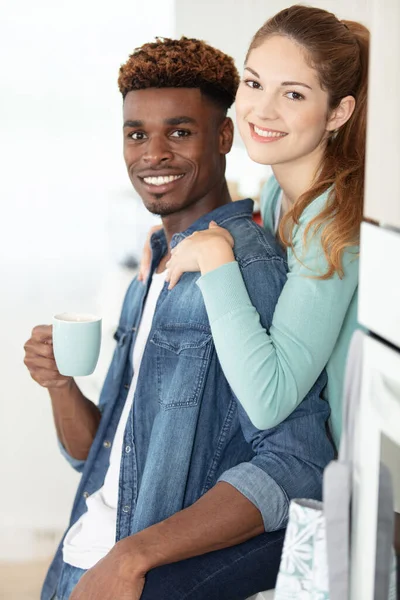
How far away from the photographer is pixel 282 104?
1481 mm

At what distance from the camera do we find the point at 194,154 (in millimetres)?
1636

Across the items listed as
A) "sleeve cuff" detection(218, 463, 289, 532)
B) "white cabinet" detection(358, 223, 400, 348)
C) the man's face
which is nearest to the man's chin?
the man's face

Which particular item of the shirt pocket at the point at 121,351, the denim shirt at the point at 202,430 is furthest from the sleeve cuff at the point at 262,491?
the shirt pocket at the point at 121,351

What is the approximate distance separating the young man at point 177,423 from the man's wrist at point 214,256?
0.18 feet

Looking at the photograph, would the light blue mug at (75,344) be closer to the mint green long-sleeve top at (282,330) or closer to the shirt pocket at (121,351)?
the shirt pocket at (121,351)

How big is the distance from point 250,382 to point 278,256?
0.96ft

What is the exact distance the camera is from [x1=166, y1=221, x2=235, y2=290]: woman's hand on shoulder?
1.39 metres

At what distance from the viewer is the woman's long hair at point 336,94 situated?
1423 mm

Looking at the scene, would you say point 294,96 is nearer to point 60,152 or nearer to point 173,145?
point 173,145

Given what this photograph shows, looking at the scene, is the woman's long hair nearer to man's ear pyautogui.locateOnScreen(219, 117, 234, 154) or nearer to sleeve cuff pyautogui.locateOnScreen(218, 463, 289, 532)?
man's ear pyautogui.locateOnScreen(219, 117, 234, 154)

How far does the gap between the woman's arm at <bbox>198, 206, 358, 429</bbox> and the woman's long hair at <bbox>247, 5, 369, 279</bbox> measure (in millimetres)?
81

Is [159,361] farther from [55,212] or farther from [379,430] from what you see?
[55,212]

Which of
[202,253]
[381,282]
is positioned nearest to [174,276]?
[202,253]

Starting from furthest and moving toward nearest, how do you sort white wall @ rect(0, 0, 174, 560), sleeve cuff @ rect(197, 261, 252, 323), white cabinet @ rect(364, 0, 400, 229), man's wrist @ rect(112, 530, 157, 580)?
white wall @ rect(0, 0, 174, 560) → sleeve cuff @ rect(197, 261, 252, 323) → man's wrist @ rect(112, 530, 157, 580) → white cabinet @ rect(364, 0, 400, 229)
